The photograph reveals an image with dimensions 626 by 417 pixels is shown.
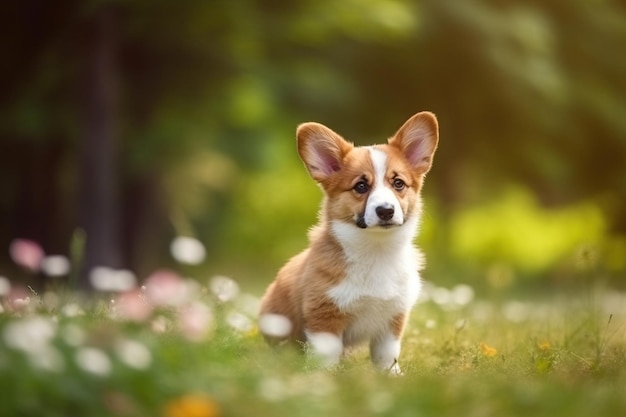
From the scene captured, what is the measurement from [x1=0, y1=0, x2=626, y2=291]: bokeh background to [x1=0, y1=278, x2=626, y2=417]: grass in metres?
7.08

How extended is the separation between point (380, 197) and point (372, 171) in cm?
23

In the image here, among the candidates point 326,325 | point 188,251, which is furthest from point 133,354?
point 326,325

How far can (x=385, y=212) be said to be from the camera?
596 cm

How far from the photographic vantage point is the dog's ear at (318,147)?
252 inches

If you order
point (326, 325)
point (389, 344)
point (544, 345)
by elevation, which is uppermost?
point (326, 325)

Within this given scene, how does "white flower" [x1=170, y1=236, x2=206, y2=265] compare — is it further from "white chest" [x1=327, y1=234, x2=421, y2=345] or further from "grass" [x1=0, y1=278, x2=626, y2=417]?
"white chest" [x1=327, y1=234, x2=421, y2=345]

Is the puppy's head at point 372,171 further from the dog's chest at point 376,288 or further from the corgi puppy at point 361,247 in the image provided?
the dog's chest at point 376,288

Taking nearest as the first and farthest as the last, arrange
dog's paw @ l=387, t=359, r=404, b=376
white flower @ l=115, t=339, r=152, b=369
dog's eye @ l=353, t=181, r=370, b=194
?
white flower @ l=115, t=339, r=152, b=369
dog's paw @ l=387, t=359, r=404, b=376
dog's eye @ l=353, t=181, r=370, b=194

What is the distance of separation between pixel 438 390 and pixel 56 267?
264 cm

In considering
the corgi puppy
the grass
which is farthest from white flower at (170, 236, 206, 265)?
the corgi puppy

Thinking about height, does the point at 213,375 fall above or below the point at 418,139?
below

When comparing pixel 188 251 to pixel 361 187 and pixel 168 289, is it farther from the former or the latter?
pixel 361 187

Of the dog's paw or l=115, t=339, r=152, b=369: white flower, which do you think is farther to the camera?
the dog's paw

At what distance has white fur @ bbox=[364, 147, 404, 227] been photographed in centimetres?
599
